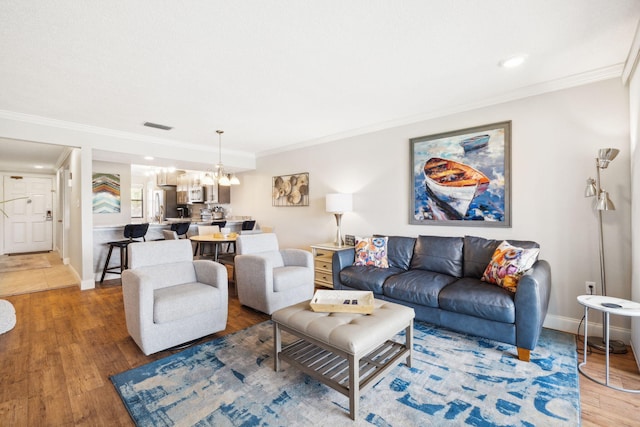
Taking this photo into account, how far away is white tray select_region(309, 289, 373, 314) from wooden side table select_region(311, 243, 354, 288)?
175 centimetres

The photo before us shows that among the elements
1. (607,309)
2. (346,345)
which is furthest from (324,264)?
(607,309)

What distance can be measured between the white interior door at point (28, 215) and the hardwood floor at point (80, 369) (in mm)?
5608

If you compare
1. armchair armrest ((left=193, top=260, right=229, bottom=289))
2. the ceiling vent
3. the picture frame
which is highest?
the ceiling vent

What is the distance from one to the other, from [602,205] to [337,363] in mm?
2523

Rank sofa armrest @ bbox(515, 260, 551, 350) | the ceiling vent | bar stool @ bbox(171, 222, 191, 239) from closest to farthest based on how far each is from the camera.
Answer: sofa armrest @ bbox(515, 260, 551, 350) → the ceiling vent → bar stool @ bbox(171, 222, 191, 239)

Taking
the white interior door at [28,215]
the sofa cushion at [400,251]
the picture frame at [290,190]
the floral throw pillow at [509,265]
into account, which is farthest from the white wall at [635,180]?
the white interior door at [28,215]

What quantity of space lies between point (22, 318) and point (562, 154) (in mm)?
5823

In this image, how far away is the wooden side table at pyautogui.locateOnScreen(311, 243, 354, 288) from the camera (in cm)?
425

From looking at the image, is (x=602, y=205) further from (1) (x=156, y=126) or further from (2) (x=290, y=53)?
(1) (x=156, y=126)

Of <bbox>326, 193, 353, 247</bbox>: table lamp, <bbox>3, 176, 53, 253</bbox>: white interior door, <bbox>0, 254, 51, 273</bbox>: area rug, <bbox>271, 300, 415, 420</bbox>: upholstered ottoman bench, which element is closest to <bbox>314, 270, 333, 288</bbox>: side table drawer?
<bbox>326, 193, 353, 247</bbox>: table lamp

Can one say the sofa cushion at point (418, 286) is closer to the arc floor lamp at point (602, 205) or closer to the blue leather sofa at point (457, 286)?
the blue leather sofa at point (457, 286)

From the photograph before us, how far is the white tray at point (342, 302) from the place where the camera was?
2.05m

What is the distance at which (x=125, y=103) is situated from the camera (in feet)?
10.8

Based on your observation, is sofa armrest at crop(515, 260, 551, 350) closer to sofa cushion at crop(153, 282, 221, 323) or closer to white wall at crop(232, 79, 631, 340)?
white wall at crop(232, 79, 631, 340)
